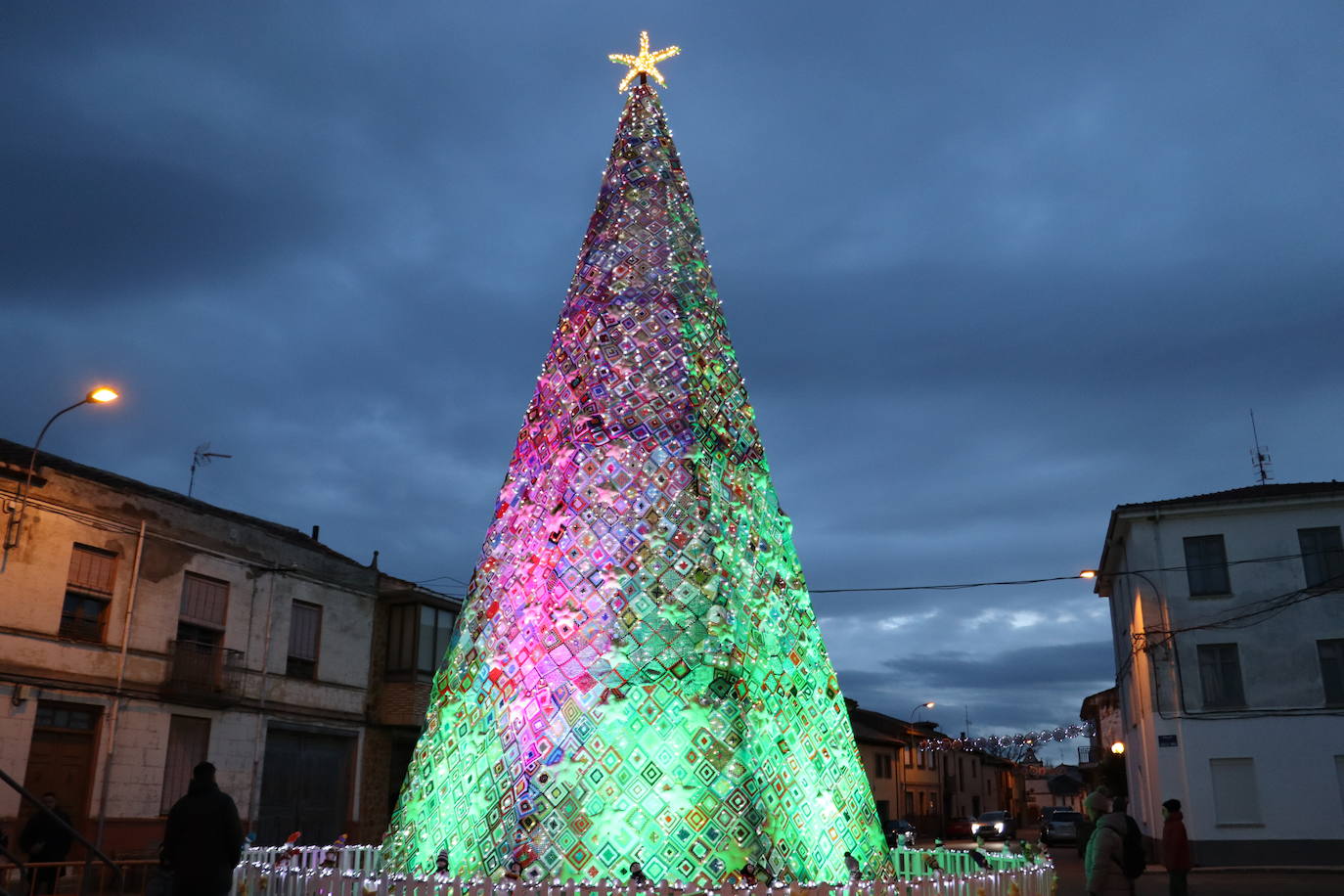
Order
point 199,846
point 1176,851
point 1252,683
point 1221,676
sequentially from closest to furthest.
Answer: point 199,846 → point 1176,851 → point 1252,683 → point 1221,676

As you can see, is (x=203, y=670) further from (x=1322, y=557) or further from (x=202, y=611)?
(x=1322, y=557)

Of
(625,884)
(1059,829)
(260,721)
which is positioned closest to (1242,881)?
(1059,829)

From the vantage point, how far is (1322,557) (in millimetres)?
24344

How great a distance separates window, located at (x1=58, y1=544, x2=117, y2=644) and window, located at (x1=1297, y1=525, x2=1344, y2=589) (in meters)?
25.9

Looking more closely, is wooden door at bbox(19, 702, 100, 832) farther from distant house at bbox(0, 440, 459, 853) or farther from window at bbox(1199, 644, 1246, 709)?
window at bbox(1199, 644, 1246, 709)

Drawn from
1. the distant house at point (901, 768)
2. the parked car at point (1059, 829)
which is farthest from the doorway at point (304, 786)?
the distant house at point (901, 768)

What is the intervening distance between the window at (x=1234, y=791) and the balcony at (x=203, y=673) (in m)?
21.6

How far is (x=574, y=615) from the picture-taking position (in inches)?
258

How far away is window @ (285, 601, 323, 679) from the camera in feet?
73.4

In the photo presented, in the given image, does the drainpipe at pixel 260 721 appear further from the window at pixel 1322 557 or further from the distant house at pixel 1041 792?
the distant house at pixel 1041 792

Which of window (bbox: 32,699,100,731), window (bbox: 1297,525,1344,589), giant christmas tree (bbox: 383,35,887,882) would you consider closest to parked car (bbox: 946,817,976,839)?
window (bbox: 1297,525,1344,589)

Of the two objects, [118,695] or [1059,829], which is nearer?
[118,695]

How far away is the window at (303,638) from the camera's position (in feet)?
73.4

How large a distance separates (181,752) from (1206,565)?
23.2 meters
